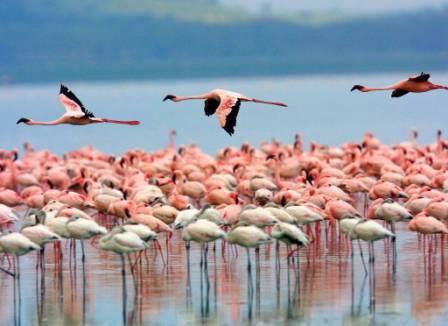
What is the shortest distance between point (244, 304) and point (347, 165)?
9.22 m

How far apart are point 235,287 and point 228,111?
8.55 feet

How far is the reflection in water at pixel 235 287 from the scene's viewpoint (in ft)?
38.7

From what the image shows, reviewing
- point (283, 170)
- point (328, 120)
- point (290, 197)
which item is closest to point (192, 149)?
point (283, 170)

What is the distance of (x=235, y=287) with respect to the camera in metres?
13.0

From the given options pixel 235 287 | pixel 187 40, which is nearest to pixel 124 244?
pixel 235 287

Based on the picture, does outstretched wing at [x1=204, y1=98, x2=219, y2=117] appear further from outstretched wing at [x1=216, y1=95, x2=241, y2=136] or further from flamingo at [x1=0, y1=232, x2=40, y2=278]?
flamingo at [x1=0, y1=232, x2=40, y2=278]

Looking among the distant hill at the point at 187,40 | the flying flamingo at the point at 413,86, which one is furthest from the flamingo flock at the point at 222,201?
the distant hill at the point at 187,40

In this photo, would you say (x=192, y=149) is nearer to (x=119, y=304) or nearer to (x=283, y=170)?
(x=283, y=170)

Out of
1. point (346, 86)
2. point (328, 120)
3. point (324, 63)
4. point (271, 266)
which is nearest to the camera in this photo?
point (271, 266)

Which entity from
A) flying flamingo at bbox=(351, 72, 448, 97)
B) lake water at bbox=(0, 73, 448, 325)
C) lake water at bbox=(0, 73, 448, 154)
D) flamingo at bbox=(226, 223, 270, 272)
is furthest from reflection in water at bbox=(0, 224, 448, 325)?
lake water at bbox=(0, 73, 448, 154)

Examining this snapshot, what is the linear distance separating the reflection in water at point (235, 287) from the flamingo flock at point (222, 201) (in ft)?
0.52

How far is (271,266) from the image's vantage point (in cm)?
1412

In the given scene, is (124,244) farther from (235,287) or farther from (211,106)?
(211,106)

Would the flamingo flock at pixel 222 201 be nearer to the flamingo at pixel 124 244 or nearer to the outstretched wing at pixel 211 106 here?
the flamingo at pixel 124 244
